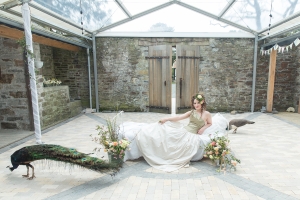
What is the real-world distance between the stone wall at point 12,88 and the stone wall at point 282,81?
803 centimetres

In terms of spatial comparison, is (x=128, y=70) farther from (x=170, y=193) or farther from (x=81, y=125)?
(x=170, y=193)

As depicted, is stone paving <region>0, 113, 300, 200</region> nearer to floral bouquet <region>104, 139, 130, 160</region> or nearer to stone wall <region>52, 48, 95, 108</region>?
floral bouquet <region>104, 139, 130, 160</region>

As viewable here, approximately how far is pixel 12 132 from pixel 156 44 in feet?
17.9

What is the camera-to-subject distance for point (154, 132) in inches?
138

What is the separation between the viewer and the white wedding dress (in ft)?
11.3

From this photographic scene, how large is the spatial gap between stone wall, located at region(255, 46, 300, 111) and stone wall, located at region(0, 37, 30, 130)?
8027 mm

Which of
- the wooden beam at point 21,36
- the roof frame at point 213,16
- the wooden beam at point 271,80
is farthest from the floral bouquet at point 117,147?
the wooden beam at point 271,80

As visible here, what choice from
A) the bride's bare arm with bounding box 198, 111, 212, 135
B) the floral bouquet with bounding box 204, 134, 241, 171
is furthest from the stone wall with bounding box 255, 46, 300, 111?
the floral bouquet with bounding box 204, 134, 241, 171


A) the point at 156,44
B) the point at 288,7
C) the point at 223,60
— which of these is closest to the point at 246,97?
the point at 223,60

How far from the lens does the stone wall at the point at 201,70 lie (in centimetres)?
788

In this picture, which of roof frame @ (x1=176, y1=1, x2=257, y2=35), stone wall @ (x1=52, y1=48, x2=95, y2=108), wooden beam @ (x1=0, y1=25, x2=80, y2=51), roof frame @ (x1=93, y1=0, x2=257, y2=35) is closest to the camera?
wooden beam @ (x1=0, y1=25, x2=80, y2=51)

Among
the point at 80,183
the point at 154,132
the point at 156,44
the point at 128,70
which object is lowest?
the point at 80,183

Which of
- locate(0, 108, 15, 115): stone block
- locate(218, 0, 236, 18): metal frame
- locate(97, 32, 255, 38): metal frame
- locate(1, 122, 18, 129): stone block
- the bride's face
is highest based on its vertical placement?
locate(218, 0, 236, 18): metal frame

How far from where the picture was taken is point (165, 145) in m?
3.45
